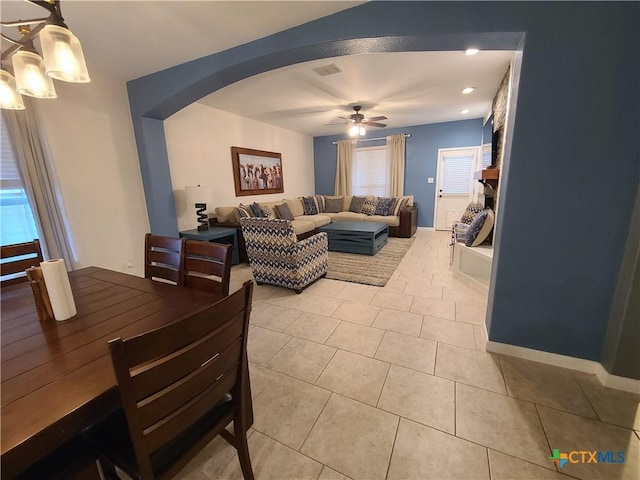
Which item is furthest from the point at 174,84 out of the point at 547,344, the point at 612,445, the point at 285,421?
the point at 612,445

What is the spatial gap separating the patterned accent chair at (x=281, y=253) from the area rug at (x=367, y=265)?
0.48 meters

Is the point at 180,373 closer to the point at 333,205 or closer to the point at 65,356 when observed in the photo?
the point at 65,356

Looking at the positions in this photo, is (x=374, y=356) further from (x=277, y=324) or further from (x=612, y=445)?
(x=612, y=445)

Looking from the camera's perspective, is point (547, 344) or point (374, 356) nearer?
point (547, 344)

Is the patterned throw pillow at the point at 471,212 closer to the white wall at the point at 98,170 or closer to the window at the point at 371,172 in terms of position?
the window at the point at 371,172

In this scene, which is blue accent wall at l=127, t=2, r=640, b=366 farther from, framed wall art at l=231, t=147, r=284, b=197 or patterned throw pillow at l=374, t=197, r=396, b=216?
patterned throw pillow at l=374, t=197, r=396, b=216

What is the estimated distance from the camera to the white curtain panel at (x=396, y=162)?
20.2 feet

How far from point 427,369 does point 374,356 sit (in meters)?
0.36

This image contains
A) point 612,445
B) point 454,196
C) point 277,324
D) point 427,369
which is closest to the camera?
point 612,445

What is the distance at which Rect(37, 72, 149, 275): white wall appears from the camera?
254 cm

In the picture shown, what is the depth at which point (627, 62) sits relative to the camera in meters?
1.36

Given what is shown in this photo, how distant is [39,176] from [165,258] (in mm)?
1792

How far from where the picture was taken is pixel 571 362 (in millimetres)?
1728

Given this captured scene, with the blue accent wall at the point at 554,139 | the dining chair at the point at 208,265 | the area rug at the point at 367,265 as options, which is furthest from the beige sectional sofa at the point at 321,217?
the blue accent wall at the point at 554,139
